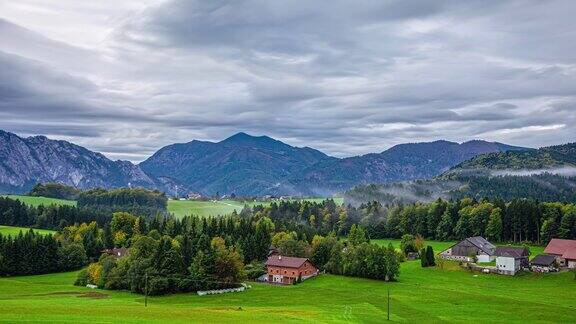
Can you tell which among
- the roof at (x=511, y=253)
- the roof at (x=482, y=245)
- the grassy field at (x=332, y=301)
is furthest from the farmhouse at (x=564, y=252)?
the roof at (x=482, y=245)

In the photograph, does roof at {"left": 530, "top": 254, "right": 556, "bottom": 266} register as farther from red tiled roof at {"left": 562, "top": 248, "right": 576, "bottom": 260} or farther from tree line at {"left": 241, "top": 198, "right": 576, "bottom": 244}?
tree line at {"left": 241, "top": 198, "right": 576, "bottom": 244}

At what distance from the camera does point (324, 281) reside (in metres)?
113

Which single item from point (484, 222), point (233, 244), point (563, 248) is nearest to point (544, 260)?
point (563, 248)

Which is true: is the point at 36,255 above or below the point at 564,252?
below

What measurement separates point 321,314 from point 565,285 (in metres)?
54.1

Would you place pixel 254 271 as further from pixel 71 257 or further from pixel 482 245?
pixel 482 245

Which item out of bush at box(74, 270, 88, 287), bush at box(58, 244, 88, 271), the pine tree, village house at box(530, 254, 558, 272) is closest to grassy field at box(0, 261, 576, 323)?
the pine tree

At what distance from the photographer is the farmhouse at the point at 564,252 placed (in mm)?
116812

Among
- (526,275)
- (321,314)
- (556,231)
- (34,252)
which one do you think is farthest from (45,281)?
(556,231)

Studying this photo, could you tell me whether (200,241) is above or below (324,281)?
above

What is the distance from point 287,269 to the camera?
117 m

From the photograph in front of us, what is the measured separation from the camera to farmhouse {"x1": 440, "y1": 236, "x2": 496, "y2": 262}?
5202 inches

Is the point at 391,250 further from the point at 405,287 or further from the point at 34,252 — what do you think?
the point at 34,252

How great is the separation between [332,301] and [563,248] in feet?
215
